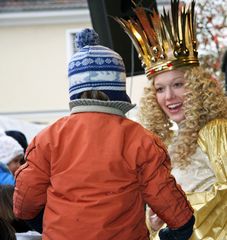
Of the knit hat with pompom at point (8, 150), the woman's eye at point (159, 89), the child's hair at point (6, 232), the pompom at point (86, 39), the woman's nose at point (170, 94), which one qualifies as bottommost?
the knit hat with pompom at point (8, 150)

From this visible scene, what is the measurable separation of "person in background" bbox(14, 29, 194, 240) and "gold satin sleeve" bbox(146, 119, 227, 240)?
59cm

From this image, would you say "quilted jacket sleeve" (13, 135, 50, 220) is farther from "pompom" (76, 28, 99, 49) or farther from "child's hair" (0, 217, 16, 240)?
"pompom" (76, 28, 99, 49)

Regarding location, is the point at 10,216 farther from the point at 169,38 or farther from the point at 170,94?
the point at 169,38

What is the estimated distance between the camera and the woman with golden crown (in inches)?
134

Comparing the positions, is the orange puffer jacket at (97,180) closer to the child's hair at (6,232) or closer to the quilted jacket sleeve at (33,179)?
the quilted jacket sleeve at (33,179)

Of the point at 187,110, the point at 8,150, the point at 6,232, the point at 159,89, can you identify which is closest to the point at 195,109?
the point at 187,110

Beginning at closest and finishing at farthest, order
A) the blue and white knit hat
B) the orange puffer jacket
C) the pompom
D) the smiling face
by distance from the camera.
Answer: the orange puffer jacket → the blue and white knit hat → the pompom → the smiling face

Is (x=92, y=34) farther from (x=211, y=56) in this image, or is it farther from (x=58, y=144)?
(x=211, y=56)

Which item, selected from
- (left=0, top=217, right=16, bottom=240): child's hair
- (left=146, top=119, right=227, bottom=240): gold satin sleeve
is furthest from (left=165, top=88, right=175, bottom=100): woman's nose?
(left=0, top=217, right=16, bottom=240): child's hair

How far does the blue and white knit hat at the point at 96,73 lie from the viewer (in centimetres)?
278

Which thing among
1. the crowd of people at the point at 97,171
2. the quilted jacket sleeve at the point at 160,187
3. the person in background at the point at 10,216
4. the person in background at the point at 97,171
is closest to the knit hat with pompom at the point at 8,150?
the person in background at the point at 10,216

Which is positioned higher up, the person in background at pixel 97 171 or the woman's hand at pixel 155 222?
the person in background at pixel 97 171

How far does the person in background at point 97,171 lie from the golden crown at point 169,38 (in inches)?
38.0

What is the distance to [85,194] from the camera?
8.75 feet
